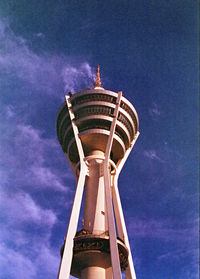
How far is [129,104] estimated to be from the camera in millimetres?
47094

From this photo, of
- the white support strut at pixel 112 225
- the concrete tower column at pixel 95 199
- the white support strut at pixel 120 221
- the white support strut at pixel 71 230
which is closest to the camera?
the white support strut at pixel 112 225

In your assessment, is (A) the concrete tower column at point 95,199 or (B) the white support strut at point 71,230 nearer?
(B) the white support strut at point 71,230

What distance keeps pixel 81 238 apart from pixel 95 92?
2409 centimetres

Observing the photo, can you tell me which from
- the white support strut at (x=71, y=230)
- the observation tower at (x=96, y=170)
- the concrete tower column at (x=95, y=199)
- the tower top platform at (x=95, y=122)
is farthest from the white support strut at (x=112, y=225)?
the concrete tower column at (x=95, y=199)

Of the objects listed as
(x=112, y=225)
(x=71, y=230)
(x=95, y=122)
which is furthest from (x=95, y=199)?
(x=95, y=122)

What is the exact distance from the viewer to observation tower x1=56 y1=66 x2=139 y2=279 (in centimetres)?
A: 3312

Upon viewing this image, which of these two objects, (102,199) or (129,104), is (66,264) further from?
(129,104)

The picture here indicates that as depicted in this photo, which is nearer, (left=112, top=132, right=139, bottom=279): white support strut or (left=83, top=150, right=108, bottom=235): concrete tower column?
(left=112, top=132, right=139, bottom=279): white support strut

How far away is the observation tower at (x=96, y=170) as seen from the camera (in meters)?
33.1

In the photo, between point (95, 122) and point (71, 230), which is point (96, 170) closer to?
point (95, 122)

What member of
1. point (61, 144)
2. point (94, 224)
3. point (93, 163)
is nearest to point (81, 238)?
point (94, 224)

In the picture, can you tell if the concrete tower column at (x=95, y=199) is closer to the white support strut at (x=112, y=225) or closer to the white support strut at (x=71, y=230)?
the white support strut at (x=71, y=230)

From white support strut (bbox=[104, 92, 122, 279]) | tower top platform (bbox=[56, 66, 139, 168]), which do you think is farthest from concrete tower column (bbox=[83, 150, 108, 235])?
white support strut (bbox=[104, 92, 122, 279])

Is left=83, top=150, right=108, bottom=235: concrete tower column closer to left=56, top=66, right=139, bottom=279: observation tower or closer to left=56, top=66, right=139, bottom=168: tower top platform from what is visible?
left=56, top=66, right=139, bottom=279: observation tower
